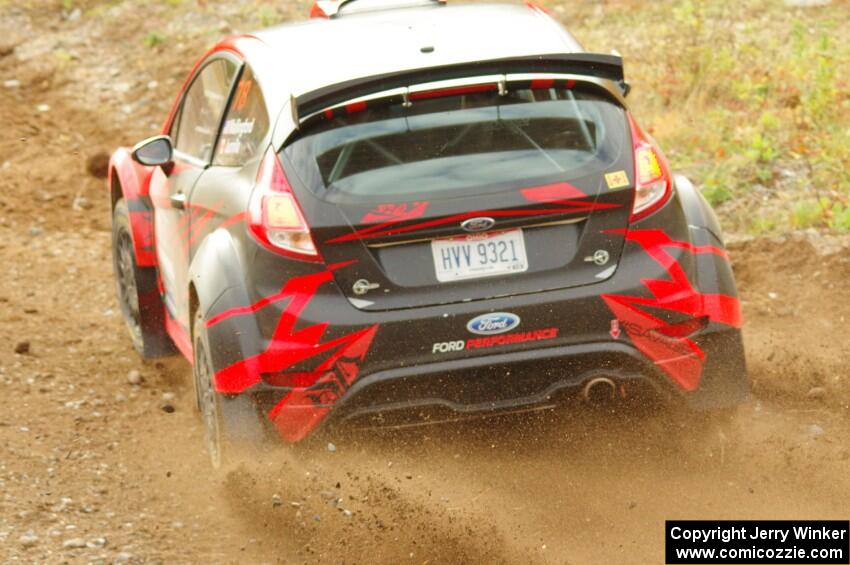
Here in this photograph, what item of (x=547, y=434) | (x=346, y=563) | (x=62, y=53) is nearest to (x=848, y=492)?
(x=547, y=434)

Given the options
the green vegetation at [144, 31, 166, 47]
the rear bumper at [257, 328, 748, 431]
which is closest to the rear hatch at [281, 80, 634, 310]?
the rear bumper at [257, 328, 748, 431]

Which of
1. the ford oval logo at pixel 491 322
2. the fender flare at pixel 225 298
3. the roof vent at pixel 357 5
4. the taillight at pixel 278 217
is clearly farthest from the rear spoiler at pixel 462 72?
the roof vent at pixel 357 5

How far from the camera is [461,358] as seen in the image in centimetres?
494

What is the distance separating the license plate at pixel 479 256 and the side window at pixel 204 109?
1.59 meters

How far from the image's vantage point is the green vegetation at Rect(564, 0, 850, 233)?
9047 millimetres

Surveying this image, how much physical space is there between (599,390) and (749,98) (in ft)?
20.8

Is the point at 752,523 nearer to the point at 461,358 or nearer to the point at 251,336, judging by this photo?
the point at 461,358

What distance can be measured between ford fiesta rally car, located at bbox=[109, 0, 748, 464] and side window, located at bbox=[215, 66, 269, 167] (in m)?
0.07

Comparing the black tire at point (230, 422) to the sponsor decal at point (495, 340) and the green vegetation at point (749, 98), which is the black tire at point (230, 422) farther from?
the green vegetation at point (749, 98)

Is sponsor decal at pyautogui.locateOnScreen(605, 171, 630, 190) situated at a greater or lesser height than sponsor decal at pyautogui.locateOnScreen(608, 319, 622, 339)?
greater

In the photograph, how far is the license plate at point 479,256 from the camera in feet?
16.1

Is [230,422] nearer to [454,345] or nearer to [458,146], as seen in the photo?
[454,345]

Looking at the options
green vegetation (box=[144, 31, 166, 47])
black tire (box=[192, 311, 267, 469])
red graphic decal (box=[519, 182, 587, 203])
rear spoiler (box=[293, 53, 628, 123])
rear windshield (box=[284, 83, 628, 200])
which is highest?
rear spoiler (box=[293, 53, 628, 123])

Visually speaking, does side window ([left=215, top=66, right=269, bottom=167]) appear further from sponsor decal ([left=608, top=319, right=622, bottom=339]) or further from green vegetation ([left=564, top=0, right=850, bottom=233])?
green vegetation ([left=564, top=0, right=850, bottom=233])
